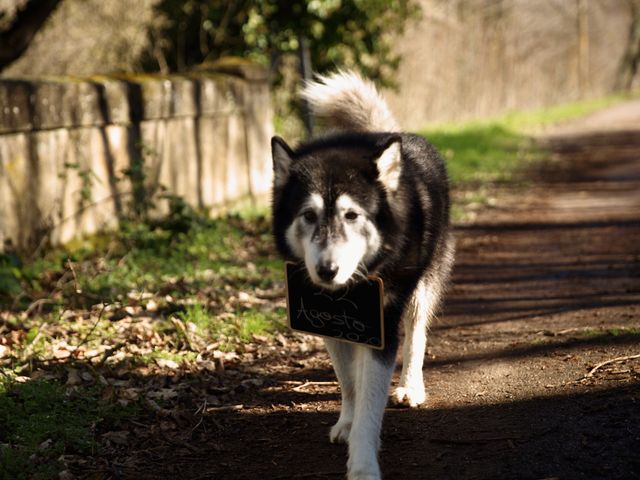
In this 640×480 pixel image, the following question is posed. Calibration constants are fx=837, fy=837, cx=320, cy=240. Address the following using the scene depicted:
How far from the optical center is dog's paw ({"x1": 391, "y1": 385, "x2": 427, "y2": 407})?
13.5 feet

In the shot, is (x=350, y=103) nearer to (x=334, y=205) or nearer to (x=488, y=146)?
(x=334, y=205)

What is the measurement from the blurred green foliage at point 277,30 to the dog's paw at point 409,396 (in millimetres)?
6636

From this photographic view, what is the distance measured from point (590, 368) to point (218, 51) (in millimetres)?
8970

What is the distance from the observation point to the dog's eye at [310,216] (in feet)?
11.0

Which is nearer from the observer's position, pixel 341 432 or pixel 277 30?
pixel 341 432

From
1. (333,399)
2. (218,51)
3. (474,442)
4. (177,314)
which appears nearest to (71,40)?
(218,51)

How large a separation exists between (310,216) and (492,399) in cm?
141

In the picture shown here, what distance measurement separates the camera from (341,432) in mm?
3748

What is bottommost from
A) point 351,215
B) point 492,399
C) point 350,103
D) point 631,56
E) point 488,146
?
point 492,399

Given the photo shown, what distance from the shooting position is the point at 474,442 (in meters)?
3.56

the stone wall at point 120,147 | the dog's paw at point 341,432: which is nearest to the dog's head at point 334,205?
the dog's paw at point 341,432

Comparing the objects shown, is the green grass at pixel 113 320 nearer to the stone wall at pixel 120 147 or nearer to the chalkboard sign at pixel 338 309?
the stone wall at pixel 120 147

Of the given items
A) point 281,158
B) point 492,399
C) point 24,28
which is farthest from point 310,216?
point 24,28

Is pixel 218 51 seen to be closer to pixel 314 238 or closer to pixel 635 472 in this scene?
pixel 314 238
